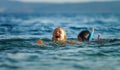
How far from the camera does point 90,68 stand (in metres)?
9.77

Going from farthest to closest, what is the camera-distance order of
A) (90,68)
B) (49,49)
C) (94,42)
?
(94,42) < (49,49) < (90,68)

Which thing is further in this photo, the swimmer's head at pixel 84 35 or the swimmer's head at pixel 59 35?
the swimmer's head at pixel 84 35

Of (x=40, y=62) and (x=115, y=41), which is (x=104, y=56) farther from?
(x=115, y=41)

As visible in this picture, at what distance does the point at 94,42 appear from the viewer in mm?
15406

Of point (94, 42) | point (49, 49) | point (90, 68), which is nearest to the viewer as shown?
point (90, 68)

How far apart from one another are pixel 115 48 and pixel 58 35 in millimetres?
2381

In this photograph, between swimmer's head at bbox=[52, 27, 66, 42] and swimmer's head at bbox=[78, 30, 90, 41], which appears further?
swimmer's head at bbox=[78, 30, 90, 41]

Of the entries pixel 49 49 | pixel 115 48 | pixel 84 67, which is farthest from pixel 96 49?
pixel 84 67

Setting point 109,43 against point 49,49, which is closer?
point 49,49

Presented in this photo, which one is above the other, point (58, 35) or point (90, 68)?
point (58, 35)

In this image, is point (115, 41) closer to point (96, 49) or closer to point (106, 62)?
point (96, 49)

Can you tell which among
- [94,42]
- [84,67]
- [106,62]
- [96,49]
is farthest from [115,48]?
[84,67]

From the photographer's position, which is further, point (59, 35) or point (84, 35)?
point (84, 35)

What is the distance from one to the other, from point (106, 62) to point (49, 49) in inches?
126
